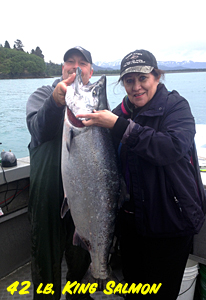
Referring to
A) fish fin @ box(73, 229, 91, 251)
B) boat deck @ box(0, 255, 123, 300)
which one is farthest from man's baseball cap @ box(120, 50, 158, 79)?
boat deck @ box(0, 255, 123, 300)

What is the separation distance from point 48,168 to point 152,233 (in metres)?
1.15

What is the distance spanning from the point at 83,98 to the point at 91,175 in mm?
649

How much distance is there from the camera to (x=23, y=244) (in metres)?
3.41

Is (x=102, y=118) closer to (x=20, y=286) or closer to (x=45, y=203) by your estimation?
(x=45, y=203)

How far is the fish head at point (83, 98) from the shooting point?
5.81 feet

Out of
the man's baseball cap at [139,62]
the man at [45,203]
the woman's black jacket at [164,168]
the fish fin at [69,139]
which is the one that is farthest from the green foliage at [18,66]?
the woman's black jacket at [164,168]

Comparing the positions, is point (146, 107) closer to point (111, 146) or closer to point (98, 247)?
point (111, 146)

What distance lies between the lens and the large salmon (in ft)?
6.02

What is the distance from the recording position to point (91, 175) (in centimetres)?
187

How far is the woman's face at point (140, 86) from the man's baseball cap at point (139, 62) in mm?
58

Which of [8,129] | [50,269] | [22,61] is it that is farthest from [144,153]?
[22,61]

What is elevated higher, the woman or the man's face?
the man's face

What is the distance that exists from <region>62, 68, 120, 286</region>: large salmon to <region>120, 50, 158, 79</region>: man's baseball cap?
241 millimetres

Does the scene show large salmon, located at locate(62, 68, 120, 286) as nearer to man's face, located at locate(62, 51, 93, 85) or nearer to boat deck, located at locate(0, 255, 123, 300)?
man's face, located at locate(62, 51, 93, 85)
